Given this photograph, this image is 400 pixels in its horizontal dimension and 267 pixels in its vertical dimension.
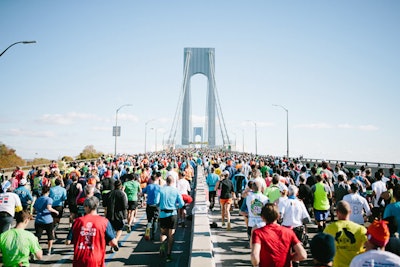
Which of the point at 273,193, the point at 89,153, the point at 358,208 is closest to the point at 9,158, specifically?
the point at 89,153

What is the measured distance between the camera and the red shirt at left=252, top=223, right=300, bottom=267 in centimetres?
325

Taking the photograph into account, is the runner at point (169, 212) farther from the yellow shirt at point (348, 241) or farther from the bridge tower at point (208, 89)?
the bridge tower at point (208, 89)

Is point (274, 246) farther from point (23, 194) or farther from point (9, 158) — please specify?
point (9, 158)

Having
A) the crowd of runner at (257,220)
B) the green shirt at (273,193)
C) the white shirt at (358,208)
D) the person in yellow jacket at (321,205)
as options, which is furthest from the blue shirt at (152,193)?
the white shirt at (358,208)

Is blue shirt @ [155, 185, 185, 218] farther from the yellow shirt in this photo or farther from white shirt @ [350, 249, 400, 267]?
white shirt @ [350, 249, 400, 267]

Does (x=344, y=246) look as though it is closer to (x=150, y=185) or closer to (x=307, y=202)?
(x=307, y=202)

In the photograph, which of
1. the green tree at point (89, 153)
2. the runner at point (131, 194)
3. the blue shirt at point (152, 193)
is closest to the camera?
the blue shirt at point (152, 193)

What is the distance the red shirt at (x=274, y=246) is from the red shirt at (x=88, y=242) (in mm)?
2063

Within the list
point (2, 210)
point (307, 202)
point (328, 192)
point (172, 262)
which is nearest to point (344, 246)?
point (172, 262)

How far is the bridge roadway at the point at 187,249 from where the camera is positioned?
20.5 feet

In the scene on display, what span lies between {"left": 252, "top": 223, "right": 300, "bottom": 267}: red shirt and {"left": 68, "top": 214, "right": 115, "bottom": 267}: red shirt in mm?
2063

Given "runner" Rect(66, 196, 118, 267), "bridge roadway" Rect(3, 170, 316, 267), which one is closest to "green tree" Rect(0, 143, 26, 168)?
"bridge roadway" Rect(3, 170, 316, 267)

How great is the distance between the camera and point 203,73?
119562mm

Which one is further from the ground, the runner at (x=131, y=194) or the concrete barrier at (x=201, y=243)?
the runner at (x=131, y=194)
